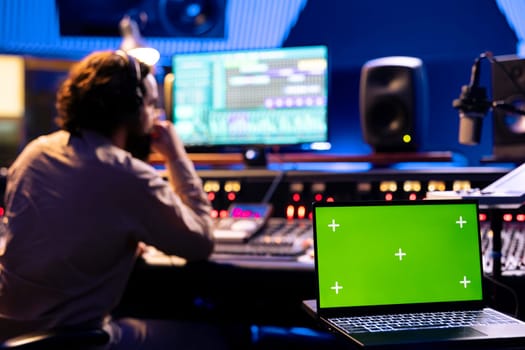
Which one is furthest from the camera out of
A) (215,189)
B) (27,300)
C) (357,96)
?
(357,96)

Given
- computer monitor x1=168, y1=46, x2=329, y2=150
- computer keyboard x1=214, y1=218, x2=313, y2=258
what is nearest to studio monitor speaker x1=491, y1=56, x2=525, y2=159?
computer monitor x1=168, y1=46, x2=329, y2=150

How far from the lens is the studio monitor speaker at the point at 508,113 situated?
2.21 meters

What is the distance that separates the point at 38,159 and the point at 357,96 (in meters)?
1.67

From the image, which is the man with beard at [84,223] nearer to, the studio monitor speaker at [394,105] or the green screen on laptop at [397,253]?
the green screen on laptop at [397,253]

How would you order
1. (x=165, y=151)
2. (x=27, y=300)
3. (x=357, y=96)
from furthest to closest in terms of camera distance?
(x=357, y=96) → (x=165, y=151) → (x=27, y=300)

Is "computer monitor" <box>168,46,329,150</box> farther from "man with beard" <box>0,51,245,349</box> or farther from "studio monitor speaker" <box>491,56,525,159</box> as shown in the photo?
"man with beard" <box>0,51,245,349</box>

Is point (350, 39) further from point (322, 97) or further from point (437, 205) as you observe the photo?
point (437, 205)

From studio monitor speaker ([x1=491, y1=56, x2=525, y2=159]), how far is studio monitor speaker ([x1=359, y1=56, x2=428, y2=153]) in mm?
338

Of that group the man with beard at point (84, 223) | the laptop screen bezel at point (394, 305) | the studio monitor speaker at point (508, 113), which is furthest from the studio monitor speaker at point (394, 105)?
the laptop screen bezel at point (394, 305)

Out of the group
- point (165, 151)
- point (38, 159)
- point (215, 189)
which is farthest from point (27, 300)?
point (215, 189)

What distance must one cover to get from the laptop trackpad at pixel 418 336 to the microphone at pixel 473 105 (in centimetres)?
74

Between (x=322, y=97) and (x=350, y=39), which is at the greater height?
(x=350, y=39)

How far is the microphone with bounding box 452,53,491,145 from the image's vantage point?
Answer: 168 cm

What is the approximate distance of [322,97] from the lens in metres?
2.51
